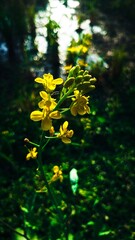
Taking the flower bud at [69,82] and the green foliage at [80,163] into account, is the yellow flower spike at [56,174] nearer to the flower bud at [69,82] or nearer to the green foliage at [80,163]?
the green foliage at [80,163]

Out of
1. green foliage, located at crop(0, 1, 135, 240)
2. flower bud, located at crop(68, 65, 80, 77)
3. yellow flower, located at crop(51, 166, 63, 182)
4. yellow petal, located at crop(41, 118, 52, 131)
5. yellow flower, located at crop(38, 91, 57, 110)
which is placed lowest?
green foliage, located at crop(0, 1, 135, 240)

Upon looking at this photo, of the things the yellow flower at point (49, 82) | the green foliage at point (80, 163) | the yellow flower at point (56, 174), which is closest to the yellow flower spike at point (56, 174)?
the yellow flower at point (56, 174)

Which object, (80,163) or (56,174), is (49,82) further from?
(80,163)

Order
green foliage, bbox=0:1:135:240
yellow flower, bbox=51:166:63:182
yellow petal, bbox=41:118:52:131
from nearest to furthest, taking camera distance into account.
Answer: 1. yellow petal, bbox=41:118:52:131
2. yellow flower, bbox=51:166:63:182
3. green foliage, bbox=0:1:135:240

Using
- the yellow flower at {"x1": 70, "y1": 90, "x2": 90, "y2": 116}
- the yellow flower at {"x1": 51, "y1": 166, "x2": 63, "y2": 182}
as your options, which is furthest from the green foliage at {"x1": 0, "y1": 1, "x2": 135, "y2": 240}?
the yellow flower at {"x1": 70, "y1": 90, "x2": 90, "y2": 116}

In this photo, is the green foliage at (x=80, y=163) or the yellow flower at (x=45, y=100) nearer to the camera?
the yellow flower at (x=45, y=100)

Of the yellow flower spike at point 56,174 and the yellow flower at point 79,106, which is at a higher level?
the yellow flower at point 79,106

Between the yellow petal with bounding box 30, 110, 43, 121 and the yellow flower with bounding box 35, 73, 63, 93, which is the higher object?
the yellow flower with bounding box 35, 73, 63, 93

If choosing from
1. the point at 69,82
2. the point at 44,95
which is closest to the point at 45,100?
the point at 44,95

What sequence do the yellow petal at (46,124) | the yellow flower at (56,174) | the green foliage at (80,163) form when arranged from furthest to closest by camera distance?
the green foliage at (80,163) < the yellow flower at (56,174) < the yellow petal at (46,124)

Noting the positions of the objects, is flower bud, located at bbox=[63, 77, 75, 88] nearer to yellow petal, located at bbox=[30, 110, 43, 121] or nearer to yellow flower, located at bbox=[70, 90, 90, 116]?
yellow flower, located at bbox=[70, 90, 90, 116]
